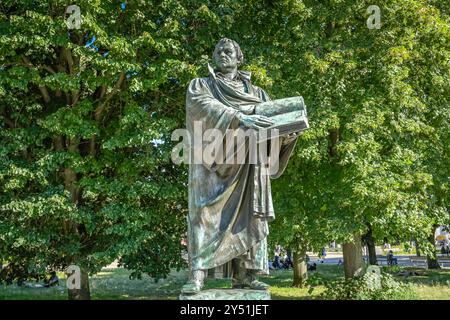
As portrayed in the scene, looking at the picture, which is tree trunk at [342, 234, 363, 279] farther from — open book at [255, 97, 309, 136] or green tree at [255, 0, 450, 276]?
open book at [255, 97, 309, 136]

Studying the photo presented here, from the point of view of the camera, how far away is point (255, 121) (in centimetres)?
452

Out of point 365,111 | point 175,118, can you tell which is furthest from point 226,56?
point 365,111

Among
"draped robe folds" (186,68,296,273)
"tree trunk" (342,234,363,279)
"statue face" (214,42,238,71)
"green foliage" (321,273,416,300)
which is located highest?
"statue face" (214,42,238,71)

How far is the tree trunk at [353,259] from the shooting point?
45.3ft

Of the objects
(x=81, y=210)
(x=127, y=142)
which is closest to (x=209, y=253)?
(x=127, y=142)

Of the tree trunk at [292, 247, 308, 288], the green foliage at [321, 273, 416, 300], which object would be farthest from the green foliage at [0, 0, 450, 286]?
the tree trunk at [292, 247, 308, 288]

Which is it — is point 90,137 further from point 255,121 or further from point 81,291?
point 255,121

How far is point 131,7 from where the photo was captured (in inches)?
480

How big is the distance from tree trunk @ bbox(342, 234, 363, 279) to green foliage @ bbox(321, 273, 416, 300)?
0.73 meters

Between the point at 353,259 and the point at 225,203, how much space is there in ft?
33.4

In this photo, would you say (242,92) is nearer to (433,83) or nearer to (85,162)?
(85,162)

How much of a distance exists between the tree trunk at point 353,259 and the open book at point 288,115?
10030 mm

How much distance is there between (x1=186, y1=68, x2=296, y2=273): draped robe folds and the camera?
15.0 ft

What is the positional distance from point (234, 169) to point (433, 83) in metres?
10.4
